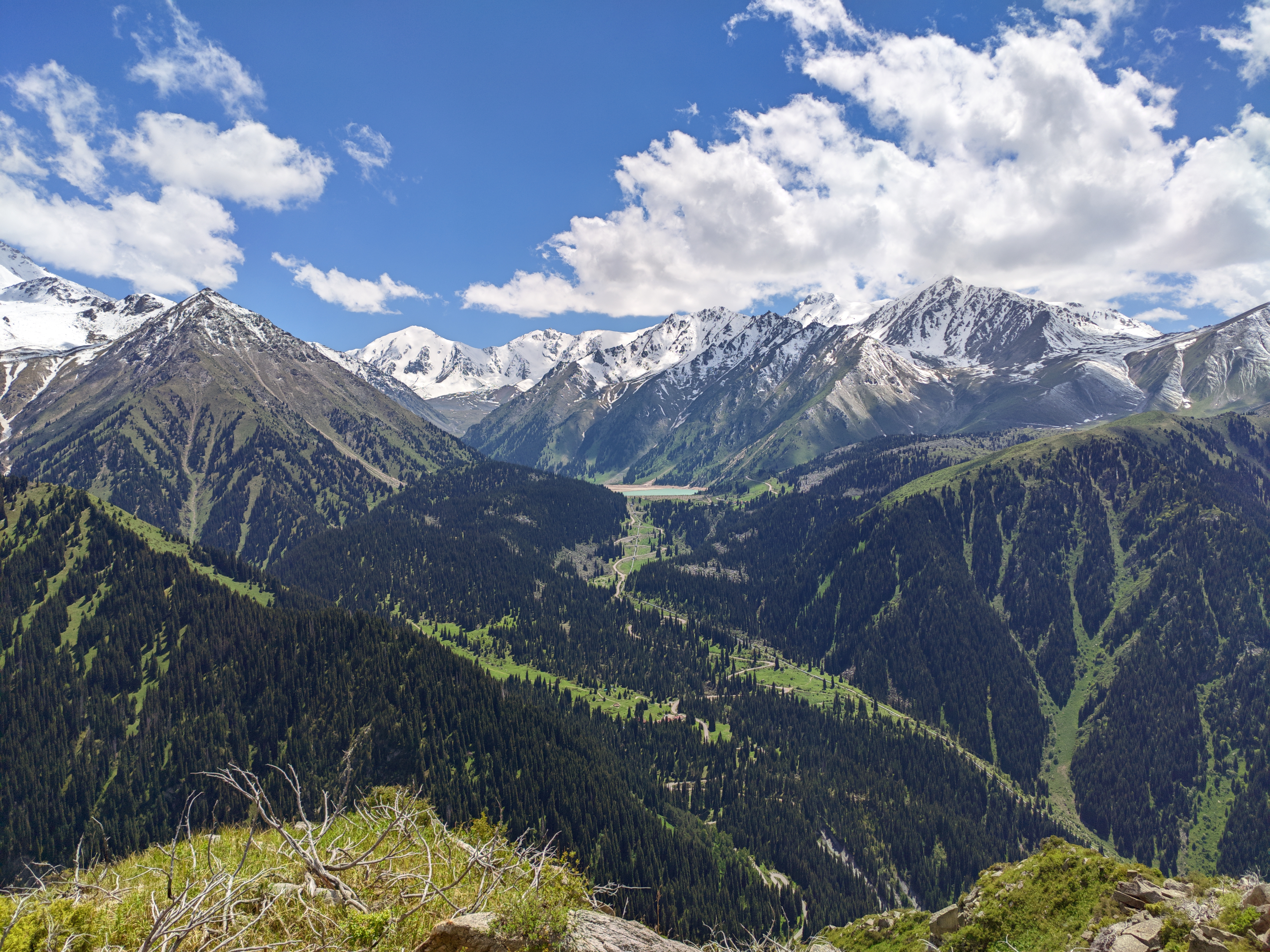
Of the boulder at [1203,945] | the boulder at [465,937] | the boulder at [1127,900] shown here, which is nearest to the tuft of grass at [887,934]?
the boulder at [1127,900]

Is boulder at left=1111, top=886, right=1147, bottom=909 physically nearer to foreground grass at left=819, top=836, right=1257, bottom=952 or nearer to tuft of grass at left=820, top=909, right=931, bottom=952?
foreground grass at left=819, top=836, right=1257, bottom=952

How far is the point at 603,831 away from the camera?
11806 cm

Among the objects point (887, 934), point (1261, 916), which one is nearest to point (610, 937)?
point (1261, 916)

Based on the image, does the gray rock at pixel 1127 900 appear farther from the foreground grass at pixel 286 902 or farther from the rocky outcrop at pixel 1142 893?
the foreground grass at pixel 286 902

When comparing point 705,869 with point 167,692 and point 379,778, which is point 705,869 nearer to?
point 379,778

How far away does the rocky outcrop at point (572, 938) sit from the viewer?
1421 cm

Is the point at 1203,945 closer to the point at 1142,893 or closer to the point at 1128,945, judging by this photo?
the point at 1128,945

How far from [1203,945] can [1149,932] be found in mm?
4513

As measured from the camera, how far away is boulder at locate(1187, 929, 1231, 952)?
2217cm

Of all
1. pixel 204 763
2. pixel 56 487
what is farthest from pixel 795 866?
pixel 56 487

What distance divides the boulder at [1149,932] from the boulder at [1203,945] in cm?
215

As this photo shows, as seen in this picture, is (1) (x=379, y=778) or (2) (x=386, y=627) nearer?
(1) (x=379, y=778)

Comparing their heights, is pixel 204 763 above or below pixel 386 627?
below

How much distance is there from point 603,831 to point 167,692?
110m
